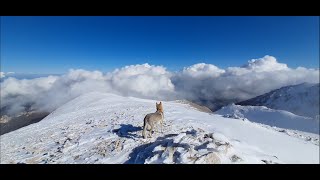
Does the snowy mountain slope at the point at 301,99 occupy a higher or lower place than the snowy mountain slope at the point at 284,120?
higher

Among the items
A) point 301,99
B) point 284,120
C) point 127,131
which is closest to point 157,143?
point 127,131

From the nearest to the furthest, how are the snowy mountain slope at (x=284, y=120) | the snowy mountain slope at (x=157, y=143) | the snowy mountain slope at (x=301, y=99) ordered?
the snowy mountain slope at (x=157, y=143) < the snowy mountain slope at (x=284, y=120) < the snowy mountain slope at (x=301, y=99)

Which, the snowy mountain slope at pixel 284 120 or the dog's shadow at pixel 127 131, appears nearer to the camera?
the dog's shadow at pixel 127 131

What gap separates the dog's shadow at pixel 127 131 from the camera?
10869 mm

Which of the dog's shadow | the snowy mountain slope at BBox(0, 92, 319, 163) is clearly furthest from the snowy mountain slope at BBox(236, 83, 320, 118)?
the dog's shadow

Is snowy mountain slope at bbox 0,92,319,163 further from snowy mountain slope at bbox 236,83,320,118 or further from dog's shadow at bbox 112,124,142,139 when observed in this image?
snowy mountain slope at bbox 236,83,320,118

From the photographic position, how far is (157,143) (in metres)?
8.95

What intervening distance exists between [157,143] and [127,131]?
9.46 ft

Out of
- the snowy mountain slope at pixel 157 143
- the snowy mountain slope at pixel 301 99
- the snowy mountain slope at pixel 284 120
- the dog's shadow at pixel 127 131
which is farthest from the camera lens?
the snowy mountain slope at pixel 301 99

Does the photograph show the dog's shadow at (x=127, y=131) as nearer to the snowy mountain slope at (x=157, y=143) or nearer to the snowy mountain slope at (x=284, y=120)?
the snowy mountain slope at (x=157, y=143)

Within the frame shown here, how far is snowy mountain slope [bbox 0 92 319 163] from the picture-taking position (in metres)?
7.86

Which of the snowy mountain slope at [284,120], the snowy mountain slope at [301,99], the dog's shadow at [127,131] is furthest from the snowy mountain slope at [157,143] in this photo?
the snowy mountain slope at [301,99]
